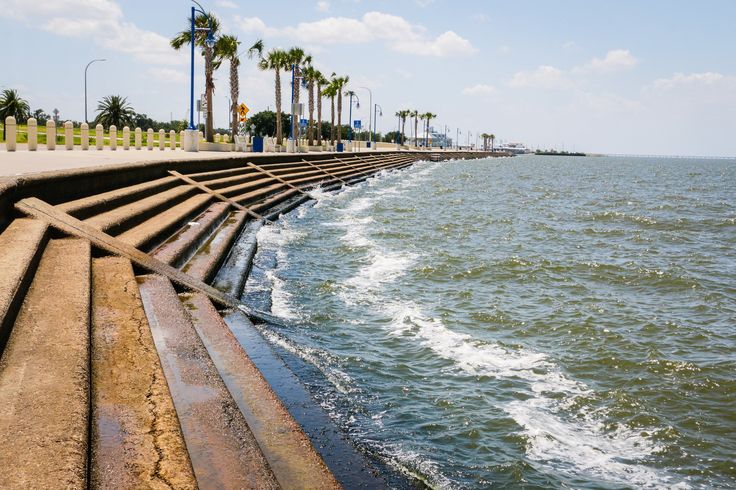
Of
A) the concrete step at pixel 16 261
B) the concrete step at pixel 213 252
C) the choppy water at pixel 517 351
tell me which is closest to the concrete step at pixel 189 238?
the concrete step at pixel 213 252

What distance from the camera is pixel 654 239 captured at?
2033 cm

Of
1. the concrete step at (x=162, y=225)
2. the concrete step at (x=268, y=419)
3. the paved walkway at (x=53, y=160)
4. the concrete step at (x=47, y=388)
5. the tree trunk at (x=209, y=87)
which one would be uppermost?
the tree trunk at (x=209, y=87)

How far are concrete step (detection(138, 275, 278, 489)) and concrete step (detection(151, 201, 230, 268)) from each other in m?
3.30

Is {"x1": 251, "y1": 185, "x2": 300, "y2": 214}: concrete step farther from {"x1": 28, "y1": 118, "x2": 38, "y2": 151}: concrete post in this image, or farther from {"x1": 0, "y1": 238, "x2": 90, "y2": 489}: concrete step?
{"x1": 0, "y1": 238, "x2": 90, "y2": 489}: concrete step

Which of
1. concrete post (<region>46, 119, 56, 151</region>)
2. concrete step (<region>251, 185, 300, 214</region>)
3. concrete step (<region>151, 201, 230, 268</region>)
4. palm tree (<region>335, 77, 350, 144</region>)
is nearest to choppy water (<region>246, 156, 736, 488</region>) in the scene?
concrete step (<region>151, 201, 230, 268</region>)

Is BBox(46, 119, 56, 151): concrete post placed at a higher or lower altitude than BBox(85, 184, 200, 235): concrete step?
higher

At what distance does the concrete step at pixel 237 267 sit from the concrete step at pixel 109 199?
1863mm

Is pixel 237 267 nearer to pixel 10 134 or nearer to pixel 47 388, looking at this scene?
pixel 47 388

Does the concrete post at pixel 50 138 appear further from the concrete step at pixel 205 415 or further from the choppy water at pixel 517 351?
the concrete step at pixel 205 415

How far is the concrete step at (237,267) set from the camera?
9.26 m

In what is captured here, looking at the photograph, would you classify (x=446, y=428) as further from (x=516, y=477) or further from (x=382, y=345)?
(x=382, y=345)

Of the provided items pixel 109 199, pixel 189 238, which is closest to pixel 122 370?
pixel 109 199

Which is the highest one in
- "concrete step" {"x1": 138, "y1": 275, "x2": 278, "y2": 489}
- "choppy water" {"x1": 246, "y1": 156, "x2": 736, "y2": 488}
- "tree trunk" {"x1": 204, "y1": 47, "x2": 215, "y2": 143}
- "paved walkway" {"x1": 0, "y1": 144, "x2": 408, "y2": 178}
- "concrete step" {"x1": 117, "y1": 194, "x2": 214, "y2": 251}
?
"tree trunk" {"x1": 204, "y1": 47, "x2": 215, "y2": 143}

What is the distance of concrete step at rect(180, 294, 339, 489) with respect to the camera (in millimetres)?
3783
